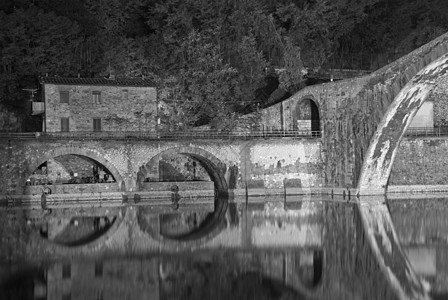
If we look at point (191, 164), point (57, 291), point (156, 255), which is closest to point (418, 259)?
point (156, 255)

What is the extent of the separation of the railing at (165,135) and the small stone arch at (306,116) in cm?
83

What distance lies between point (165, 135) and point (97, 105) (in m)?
3.25

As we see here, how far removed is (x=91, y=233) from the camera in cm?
2277

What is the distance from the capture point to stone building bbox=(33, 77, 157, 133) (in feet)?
109

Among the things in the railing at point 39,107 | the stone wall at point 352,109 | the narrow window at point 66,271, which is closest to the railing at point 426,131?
the stone wall at point 352,109

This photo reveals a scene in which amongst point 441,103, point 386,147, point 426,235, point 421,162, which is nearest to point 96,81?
point 386,147

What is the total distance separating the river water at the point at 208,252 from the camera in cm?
1531

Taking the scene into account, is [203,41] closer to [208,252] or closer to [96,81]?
[96,81]

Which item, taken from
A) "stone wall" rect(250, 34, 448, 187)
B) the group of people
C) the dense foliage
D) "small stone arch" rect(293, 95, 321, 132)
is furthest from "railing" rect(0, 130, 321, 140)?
the dense foliage

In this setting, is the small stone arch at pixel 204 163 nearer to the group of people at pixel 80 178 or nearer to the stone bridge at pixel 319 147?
the stone bridge at pixel 319 147

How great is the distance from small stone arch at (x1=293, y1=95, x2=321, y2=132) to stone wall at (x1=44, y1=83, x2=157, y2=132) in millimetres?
6786

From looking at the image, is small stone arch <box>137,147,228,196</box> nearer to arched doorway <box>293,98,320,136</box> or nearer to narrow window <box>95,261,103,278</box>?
arched doorway <box>293,98,320,136</box>

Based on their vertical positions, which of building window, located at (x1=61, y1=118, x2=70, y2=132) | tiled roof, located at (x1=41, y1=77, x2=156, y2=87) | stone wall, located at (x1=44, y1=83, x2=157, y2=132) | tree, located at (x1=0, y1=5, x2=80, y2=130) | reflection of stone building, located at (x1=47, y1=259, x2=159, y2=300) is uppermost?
tree, located at (x1=0, y1=5, x2=80, y2=130)

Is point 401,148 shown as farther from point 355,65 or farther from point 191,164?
point 355,65
